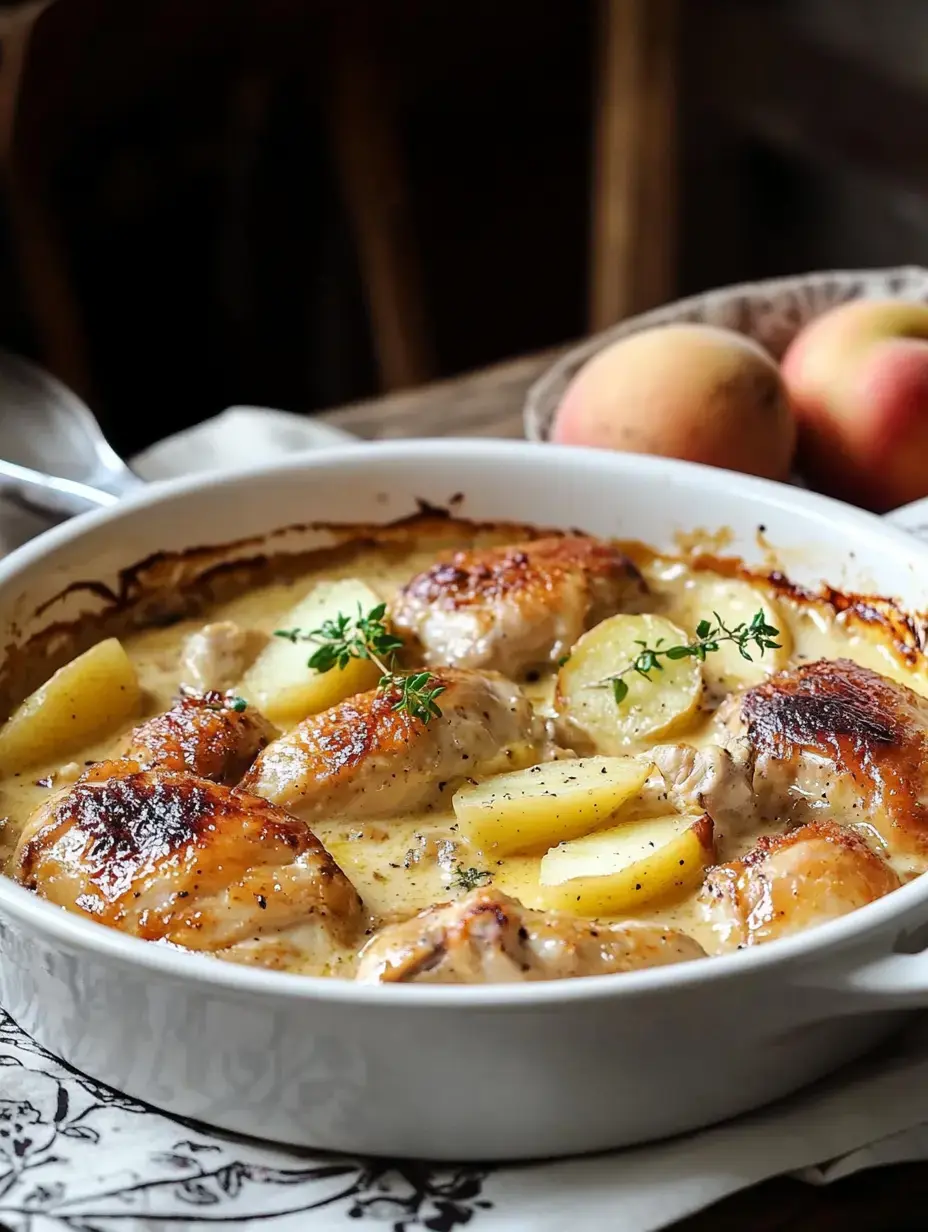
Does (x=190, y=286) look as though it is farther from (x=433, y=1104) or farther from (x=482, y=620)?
(x=433, y=1104)

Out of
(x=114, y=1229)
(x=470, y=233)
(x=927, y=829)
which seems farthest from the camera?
(x=470, y=233)

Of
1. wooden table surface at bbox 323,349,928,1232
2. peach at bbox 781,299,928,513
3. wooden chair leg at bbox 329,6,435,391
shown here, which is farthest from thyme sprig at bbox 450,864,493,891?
wooden chair leg at bbox 329,6,435,391

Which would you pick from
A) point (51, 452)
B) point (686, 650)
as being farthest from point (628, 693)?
point (51, 452)

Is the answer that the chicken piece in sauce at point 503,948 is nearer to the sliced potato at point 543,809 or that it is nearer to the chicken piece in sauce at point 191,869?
the chicken piece in sauce at point 191,869

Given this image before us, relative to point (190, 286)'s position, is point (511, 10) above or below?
above

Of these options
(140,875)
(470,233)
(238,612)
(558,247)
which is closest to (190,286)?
(470,233)

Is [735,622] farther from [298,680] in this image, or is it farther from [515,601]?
[298,680]
